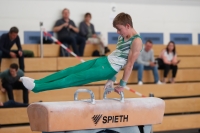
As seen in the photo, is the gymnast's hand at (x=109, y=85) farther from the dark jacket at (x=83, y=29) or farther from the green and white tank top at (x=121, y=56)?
the dark jacket at (x=83, y=29)

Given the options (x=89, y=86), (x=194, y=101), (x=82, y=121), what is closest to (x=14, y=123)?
(x=89, y=86)

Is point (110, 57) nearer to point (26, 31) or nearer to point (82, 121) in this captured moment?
point (82, 121)

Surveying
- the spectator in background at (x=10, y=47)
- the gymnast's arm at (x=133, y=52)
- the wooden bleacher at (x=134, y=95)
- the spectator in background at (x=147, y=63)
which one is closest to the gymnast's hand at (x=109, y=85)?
the gymnast's arm at (x=133, y=52)

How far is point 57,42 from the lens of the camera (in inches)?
421

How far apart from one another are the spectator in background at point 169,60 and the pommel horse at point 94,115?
476cm

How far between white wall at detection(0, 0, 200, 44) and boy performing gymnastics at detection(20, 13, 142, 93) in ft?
18.3

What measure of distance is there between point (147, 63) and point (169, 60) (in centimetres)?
73

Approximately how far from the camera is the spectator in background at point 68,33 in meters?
10.7

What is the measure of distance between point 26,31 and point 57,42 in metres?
0.93

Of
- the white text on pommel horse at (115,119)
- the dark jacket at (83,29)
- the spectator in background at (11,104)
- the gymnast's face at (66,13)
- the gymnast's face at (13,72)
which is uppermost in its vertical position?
the gymnast's face at (66,13)

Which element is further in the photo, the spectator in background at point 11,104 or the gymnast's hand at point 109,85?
the spectator in background at point 11,104

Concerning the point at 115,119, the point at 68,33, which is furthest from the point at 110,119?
the point at 68,33

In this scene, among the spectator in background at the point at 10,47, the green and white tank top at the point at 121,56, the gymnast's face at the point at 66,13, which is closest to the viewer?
the green and white tank top at the point at 121,56

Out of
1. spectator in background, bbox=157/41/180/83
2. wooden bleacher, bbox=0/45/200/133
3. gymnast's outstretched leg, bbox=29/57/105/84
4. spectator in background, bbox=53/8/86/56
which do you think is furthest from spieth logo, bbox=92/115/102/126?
spectator in background, bbox=157/41/180/83
